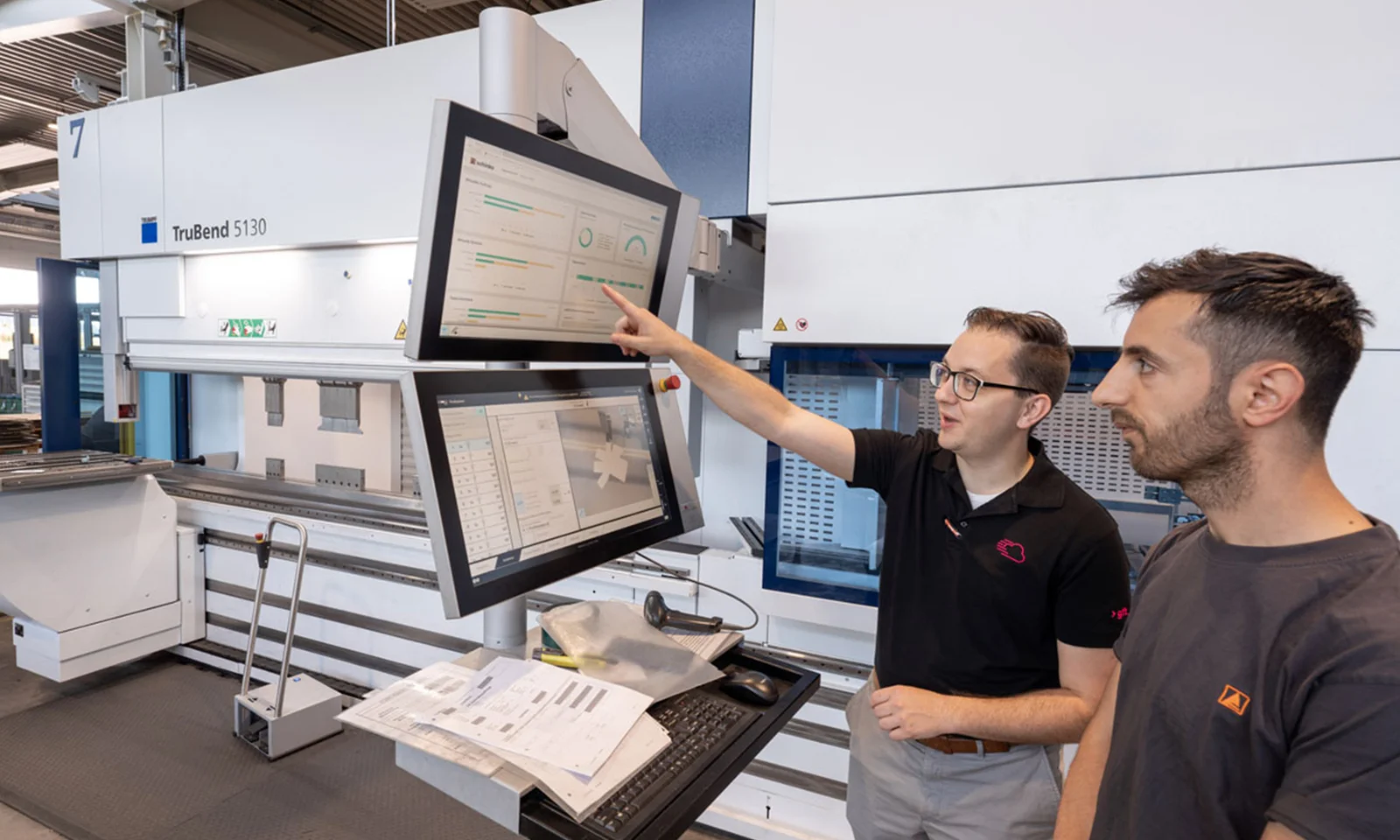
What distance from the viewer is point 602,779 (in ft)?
2.70

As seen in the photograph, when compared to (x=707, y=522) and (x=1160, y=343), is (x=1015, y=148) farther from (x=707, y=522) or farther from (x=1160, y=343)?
(x=707, y=522)

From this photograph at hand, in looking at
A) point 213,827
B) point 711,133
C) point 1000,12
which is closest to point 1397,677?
point 1000,12

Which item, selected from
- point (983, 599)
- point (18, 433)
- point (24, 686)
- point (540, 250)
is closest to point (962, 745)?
point (983, 599)

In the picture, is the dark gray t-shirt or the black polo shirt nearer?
the dark gray t-shirt

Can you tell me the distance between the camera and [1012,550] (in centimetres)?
126

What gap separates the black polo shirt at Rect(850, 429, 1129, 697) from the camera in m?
1.22

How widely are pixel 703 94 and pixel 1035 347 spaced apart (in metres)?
1.10

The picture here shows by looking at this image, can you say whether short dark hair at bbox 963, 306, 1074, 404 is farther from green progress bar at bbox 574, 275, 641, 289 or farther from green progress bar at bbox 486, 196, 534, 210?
green progress bar at bbox 486, 196, 534, 210

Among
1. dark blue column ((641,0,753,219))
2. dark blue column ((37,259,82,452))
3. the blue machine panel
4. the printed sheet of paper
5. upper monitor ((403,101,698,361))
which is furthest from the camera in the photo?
dark blue column ((37,259,82,452))

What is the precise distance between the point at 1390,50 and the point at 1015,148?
23.5 inches

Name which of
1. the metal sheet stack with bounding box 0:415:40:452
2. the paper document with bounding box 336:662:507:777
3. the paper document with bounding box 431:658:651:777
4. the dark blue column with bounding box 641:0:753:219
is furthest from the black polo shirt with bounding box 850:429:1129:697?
the metal sheet stack with bounding box 0:415:40:452

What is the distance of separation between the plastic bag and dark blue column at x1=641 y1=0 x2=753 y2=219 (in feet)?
3.65

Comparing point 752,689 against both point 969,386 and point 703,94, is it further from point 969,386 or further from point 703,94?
point 703,94

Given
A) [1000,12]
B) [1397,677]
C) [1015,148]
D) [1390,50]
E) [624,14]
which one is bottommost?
[1397,677]
